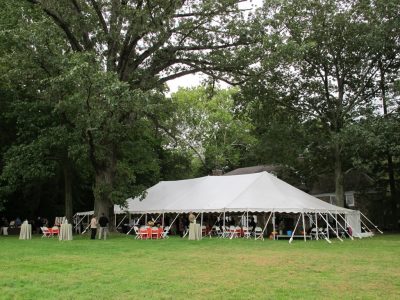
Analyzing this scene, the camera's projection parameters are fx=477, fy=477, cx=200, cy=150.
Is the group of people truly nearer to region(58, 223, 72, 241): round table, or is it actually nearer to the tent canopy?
region(58, 223, 72, 241): round table

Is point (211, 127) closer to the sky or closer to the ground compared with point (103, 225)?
closer to the sky

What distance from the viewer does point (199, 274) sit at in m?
10.1

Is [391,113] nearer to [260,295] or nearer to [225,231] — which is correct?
[225,231]

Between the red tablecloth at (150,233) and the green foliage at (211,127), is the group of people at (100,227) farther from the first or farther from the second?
the green foliage at (211,127)

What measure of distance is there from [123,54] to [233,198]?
29.3 ft

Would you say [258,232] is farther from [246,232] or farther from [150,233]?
[150,233]

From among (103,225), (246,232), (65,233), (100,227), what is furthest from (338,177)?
(65,233)

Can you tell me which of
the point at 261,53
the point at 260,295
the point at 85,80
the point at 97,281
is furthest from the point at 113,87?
the point at 260,295

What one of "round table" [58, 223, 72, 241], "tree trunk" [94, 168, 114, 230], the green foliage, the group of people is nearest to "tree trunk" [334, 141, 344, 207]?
"tree trunk" [94, 168, 114, 230]

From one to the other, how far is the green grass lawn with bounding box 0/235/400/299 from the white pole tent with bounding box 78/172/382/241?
659cm

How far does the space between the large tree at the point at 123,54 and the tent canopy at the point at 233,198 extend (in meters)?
2.92

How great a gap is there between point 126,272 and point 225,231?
508 inches

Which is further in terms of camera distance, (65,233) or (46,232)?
(46,232)

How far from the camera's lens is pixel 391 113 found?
2920cm
